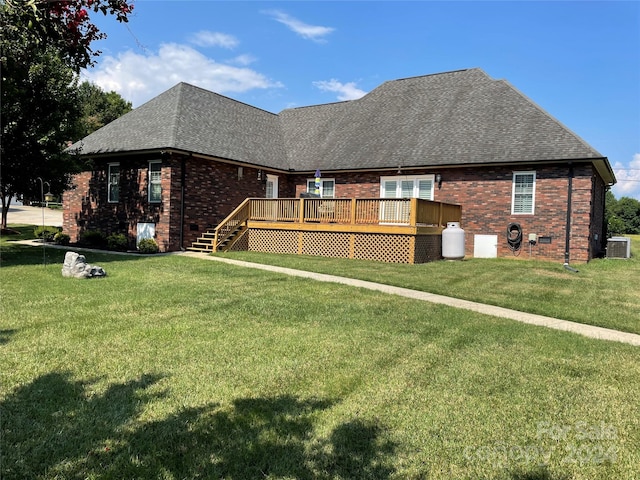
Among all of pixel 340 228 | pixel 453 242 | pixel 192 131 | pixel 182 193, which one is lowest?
pixel 453 242

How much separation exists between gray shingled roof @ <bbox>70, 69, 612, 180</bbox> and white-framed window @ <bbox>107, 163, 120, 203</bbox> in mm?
811

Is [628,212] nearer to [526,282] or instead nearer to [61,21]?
[526,282]

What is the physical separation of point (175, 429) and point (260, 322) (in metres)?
2.89

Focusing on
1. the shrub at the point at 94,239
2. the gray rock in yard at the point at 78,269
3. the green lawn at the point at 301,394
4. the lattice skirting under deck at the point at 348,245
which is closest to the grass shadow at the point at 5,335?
the green lawn at the point at 301,394

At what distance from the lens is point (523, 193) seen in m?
16.0

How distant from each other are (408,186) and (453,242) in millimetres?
3900

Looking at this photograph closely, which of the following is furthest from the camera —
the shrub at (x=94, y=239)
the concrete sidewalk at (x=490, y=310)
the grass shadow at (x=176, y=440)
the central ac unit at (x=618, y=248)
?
the central ac unit at (x=618, y=248)

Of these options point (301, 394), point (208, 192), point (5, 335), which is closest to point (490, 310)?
point (301, 394)

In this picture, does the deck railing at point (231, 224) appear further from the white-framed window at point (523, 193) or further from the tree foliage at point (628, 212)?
the tree foliage at point (628, 212)

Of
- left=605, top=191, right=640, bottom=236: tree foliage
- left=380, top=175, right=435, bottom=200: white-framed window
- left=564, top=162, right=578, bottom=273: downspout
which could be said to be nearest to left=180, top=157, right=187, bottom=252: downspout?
left=380, top=175, right=435, bottom=200: white-framed window

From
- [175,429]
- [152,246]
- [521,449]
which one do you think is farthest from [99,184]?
[521,449]

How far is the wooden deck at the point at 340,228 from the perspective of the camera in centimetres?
1413

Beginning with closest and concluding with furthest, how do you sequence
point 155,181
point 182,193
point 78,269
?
point 78,269, point 182,193, point 155,181

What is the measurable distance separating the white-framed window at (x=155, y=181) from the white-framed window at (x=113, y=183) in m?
2.00
